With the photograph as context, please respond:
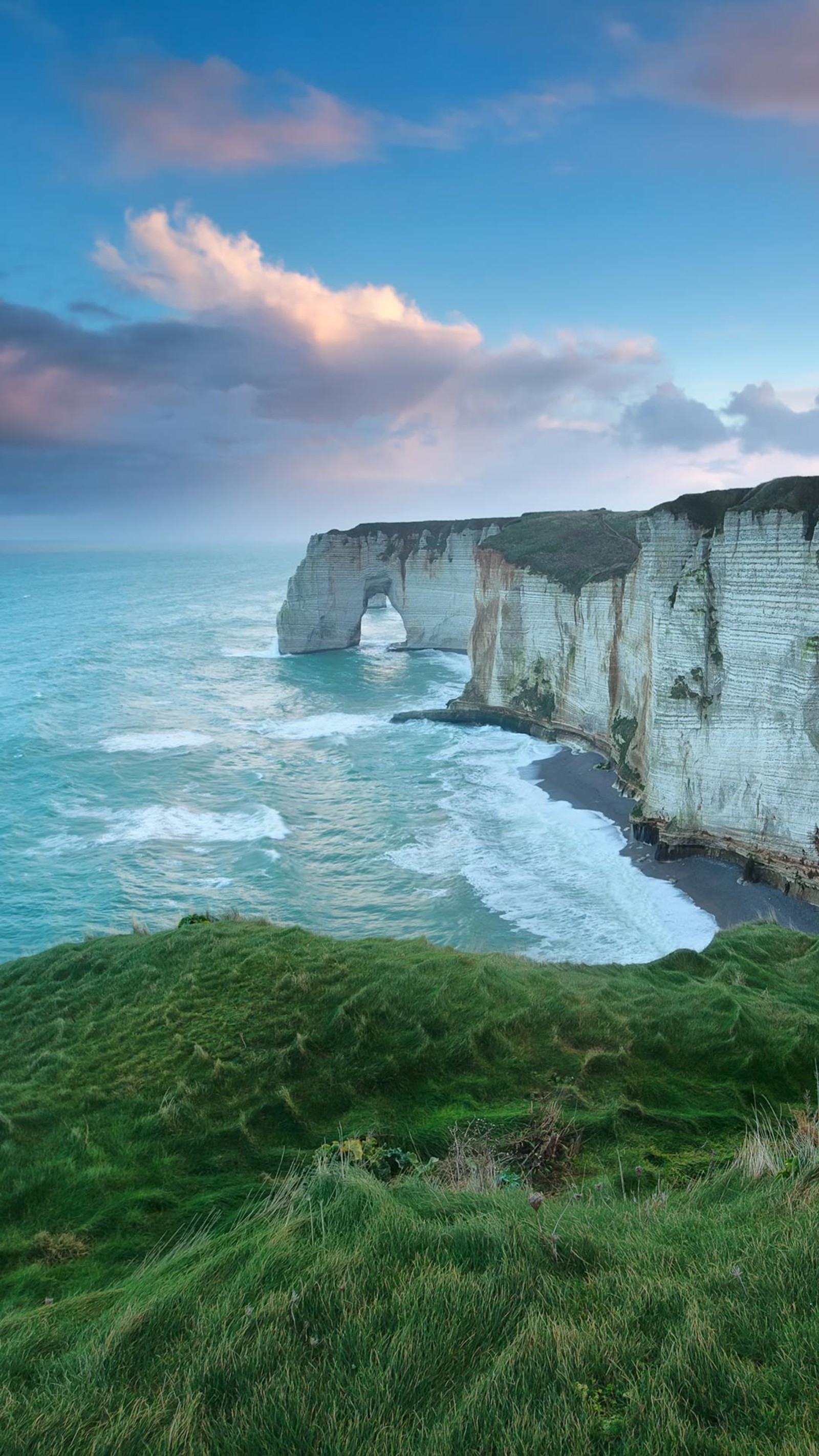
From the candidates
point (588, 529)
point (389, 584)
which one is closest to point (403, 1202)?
point (588, 529)

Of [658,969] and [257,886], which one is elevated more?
[658,969]

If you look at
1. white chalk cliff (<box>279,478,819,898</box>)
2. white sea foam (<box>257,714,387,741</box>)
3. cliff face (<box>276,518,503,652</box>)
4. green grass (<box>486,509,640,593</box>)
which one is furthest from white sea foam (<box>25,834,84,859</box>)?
cliff face (<box>276,518,503,652</box>)

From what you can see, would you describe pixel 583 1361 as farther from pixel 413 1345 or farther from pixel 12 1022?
pixel 12 1022

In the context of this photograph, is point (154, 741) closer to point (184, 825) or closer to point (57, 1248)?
point (184, 825)

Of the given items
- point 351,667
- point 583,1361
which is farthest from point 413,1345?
point 351,667

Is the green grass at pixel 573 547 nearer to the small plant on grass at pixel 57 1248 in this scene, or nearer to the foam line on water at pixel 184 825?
the foam line on water at pixel 184 825

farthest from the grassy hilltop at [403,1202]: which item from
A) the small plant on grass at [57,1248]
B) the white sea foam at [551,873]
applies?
the white sea foam at [551,873]

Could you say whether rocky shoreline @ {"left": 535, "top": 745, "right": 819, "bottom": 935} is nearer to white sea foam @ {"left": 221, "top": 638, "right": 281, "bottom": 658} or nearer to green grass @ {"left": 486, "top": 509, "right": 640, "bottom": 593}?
green grass @ {"left": 486, "top": 509, "right": 640, "bottom": 593}
